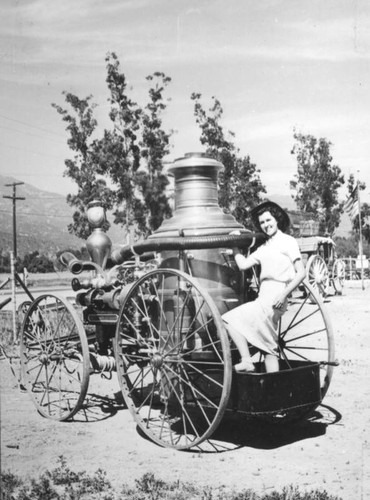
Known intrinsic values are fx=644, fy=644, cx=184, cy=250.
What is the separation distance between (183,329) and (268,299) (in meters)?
0.81

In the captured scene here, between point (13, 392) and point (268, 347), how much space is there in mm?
3451

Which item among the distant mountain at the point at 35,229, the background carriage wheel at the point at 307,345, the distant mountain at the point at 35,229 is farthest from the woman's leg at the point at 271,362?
the distant mountain at the point at 35,229

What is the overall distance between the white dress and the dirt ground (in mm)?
814

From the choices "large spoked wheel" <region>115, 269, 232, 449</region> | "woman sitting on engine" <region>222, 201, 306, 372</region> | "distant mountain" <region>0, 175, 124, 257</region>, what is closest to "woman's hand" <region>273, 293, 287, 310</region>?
"woman sitting on engine" <region>222, 201, 306, 372</region>

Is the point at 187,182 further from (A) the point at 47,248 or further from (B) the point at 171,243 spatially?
(A) the point at 47,248

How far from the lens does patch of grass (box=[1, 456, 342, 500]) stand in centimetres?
397

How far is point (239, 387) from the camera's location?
485cm

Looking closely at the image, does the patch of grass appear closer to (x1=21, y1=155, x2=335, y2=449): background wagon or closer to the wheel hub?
(x1=21, y1=155, x2=335, y2=449): background wagon

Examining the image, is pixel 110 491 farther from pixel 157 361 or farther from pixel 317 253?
pixel 317 253

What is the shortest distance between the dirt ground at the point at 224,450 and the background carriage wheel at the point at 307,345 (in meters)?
0.28

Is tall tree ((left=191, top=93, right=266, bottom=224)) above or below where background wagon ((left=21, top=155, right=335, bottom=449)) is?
above

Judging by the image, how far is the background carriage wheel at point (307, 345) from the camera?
5.50 metres

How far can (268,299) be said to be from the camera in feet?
17.1

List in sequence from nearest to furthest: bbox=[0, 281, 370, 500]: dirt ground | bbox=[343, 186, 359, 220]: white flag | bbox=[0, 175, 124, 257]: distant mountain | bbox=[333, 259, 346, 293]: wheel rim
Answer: bbox=[0, 281, 370, 500]: dirt ground, bbox=[333, 259, 346, 293]: wheel rim, bbox=[343, 186, 359, 220]: white flag, bbox=[0, 175, 124, 257]: distant mountain
